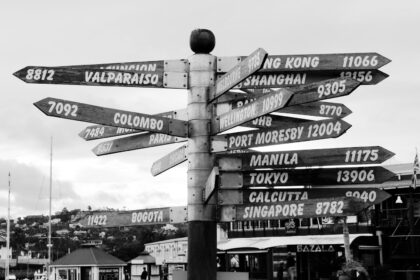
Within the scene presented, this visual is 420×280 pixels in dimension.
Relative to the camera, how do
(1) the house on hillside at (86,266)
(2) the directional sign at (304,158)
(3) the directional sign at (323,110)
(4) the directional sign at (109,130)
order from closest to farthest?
(2) the directional sign at (304,158), (3) the directional sign at (323,110), (4) the directional sign at (109,130), (1) the house on hillside at (86,266)

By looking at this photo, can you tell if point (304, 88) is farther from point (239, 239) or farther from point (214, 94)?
point (239, 239)

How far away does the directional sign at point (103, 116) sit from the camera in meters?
7.23

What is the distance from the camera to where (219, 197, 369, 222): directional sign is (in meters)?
6.11

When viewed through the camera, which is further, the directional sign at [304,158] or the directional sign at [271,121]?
the directional sign at [271,121]

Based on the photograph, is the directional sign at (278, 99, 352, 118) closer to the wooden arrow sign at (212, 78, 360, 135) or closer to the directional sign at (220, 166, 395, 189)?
the directional sign at (220, 166, 395, 189)

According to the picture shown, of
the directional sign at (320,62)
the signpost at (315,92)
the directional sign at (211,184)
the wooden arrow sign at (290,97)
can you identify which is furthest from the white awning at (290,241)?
the signpost at (315,92)

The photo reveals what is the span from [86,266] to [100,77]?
21.4 metres

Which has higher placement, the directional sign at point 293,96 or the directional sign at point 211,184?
the directional sign at point 293,96

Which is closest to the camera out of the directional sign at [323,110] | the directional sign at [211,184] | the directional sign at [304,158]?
the directional sign at [211,184]

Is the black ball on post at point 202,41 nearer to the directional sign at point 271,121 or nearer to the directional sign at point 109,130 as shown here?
the directional sign at point 109,130

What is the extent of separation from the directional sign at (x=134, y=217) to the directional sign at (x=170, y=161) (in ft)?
1.85

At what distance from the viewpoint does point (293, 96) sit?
6.46 metres

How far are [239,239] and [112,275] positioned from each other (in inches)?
575

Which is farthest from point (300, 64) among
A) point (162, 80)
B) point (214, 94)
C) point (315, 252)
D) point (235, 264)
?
point (235, 264)
